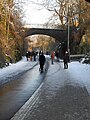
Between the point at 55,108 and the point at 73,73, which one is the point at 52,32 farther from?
the point at 55,108

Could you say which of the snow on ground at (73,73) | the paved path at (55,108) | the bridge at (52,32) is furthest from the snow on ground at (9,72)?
the bridge at (52,32)

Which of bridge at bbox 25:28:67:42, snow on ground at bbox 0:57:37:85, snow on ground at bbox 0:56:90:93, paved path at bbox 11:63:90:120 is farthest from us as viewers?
bridge at bbox 25:28:67:42

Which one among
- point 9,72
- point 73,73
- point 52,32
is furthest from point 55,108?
point 52,32

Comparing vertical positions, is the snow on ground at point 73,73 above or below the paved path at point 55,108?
below

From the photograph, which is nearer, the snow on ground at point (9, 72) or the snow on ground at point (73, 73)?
the snow on ground at point (73, 73)

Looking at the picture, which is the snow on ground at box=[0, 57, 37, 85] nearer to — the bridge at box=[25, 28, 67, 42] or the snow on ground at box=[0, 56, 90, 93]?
the snow on ground at box=[0, 56, 90, 93]

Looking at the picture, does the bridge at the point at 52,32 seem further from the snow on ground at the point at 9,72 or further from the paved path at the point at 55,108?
the paved path at the point at 55,108

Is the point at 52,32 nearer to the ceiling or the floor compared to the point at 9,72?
nearer to the ceiling

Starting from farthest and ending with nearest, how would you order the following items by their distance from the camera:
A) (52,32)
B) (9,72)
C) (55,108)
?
(52,32) < (9,72) < (55,108)

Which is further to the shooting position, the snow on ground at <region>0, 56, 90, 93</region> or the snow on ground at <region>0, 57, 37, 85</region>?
the snow on ground at <region>0, 57, 37, 85</region>

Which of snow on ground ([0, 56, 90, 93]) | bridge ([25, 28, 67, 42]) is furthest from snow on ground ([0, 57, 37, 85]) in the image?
bridge ([25, 28, 67, 42])

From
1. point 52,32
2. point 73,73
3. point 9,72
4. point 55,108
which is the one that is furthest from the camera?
point 52,32

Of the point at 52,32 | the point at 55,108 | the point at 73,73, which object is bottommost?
the point at 73,73

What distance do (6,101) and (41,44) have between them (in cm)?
12349
